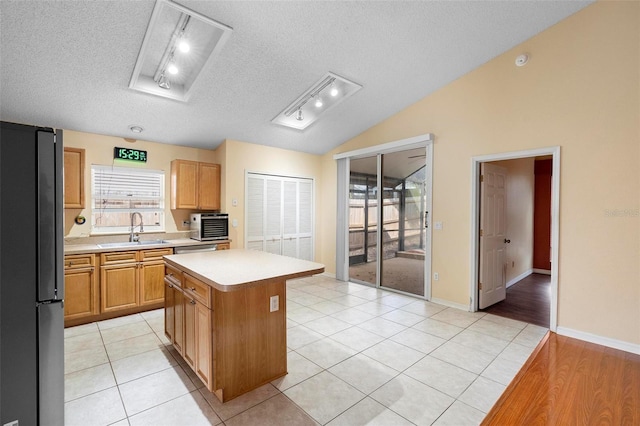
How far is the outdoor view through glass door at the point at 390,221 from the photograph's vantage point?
472 cm

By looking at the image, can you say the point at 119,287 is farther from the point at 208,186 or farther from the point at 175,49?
the point at 175,49

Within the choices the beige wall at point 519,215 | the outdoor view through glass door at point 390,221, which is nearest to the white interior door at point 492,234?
the beige wall at point 519,215

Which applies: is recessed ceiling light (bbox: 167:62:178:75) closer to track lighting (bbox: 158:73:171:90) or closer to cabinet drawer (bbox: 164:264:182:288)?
track lighting (bbox: 158:73:171:90)

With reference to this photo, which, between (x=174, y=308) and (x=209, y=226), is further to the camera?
(x=209, y=226)

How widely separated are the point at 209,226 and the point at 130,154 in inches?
62.3

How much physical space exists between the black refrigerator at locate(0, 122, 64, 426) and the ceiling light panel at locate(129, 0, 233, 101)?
175 cm

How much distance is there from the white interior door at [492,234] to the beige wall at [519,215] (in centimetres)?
52

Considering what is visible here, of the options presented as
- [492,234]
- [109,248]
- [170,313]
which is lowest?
[170,313]

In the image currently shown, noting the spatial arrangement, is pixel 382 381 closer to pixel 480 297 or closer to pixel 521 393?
pixel 521 393

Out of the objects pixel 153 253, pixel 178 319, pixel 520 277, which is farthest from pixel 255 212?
pixel 520 277

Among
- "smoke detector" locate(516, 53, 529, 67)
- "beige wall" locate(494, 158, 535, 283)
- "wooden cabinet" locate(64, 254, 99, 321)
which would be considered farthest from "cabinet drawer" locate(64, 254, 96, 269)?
"beige wall" locate(494, 158, 535, 283)

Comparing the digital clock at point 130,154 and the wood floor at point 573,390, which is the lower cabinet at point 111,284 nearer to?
the digital clock at point 130,154

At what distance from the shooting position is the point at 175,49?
309 centimetres

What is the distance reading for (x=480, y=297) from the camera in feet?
13.3
